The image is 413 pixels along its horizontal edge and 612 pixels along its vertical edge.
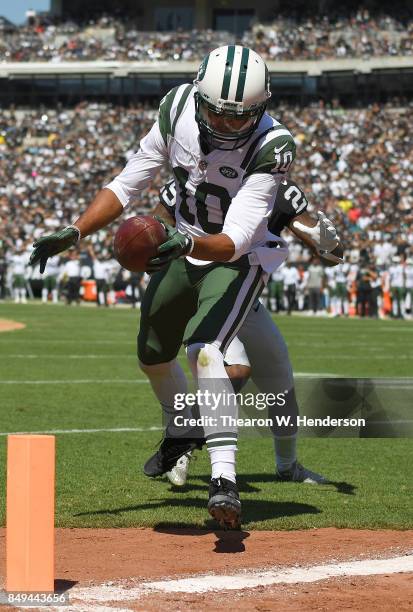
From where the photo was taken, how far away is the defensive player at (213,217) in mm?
5770

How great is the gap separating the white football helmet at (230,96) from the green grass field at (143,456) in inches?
80.3

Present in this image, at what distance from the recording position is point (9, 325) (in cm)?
2455

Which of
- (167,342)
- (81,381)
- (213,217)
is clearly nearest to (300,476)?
(167,342)

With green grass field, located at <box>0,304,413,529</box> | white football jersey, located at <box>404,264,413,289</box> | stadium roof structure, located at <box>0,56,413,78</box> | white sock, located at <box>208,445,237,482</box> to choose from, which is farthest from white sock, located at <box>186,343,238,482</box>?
stadium roof structure, located at <box>0,56,413,78</box>

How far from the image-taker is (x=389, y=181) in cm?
4031

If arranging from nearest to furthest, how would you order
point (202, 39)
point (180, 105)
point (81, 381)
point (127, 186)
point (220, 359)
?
point (220, 359), point (180, 105), point (127, 186), point (81, 381), point (202, 39)

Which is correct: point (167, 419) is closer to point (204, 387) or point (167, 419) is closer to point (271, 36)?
point (204, 387)

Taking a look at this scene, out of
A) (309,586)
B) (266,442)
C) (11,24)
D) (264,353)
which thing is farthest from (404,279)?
(11,24)

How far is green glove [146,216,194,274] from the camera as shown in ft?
17.8

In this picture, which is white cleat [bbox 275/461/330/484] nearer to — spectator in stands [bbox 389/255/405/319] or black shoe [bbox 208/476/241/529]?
black shoe [bbox 208/476/241/529]

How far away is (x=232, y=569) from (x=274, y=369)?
90.7 inches

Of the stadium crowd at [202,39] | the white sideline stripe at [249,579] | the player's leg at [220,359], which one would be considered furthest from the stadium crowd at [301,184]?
A: the white sideline stripe at [249,579]

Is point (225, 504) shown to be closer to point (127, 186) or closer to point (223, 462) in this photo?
point (223, 462)

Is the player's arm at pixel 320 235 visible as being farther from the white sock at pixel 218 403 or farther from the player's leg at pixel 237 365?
the white sock at pixel 218 403
